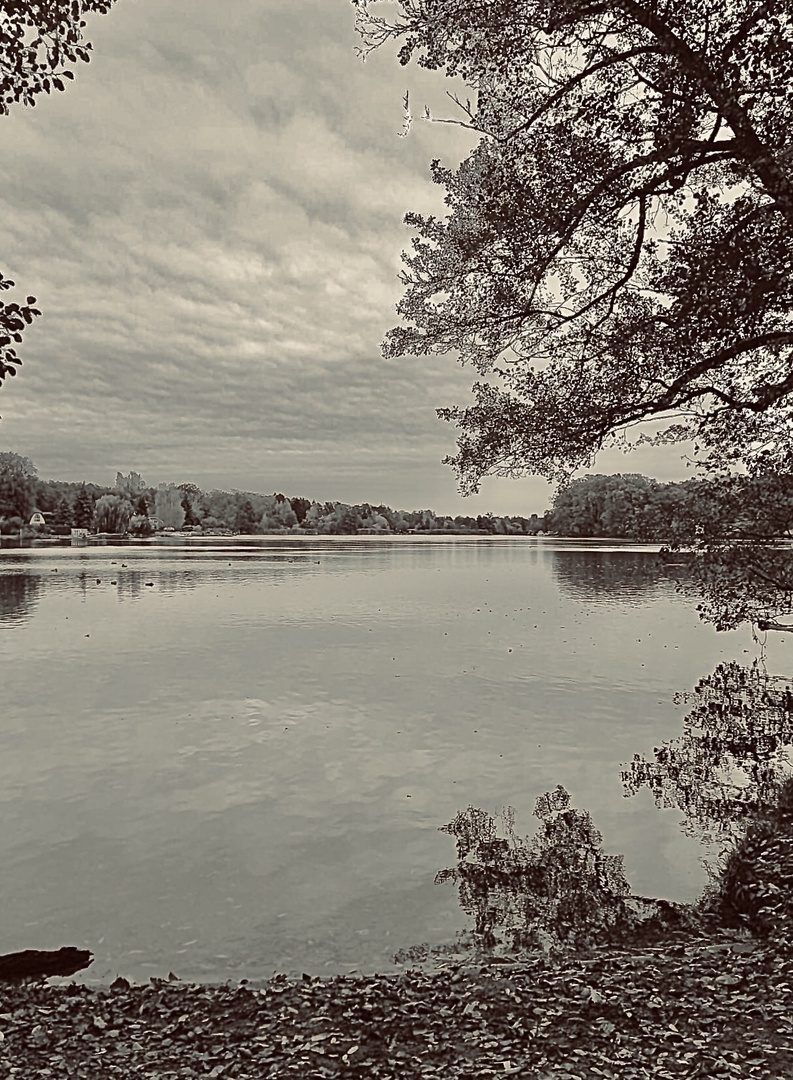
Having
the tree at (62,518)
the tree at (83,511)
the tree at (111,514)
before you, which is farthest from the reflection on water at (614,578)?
the tree at (111,514)

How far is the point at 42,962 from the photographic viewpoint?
7.89 metres

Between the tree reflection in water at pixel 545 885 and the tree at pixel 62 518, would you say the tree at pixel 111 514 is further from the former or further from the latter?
the tree reflection in water at pixel 545 885

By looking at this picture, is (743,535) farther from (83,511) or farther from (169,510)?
(169,510)

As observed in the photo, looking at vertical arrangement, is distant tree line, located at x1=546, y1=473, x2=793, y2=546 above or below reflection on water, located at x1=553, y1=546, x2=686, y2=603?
above

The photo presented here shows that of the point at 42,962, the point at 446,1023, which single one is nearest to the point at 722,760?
the point at 446,1023

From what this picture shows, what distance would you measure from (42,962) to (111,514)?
178 meters

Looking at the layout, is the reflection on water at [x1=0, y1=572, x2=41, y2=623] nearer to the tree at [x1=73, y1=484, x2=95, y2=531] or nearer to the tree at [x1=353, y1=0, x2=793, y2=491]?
the tree at [x1=353, y1=0, x2=793, y2=491]

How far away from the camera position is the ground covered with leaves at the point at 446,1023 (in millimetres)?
5355

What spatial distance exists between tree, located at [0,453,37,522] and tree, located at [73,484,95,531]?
13.6 m

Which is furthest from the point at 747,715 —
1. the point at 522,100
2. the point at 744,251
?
the point at 522,100

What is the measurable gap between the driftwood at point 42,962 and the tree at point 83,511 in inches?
6793

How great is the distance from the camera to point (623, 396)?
10633mm

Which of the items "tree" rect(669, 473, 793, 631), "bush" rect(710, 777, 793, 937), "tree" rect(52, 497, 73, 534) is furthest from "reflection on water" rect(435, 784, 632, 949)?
"tree" rect(52, 497, 73, 534)

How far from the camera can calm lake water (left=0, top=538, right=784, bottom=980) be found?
29.0 ft
